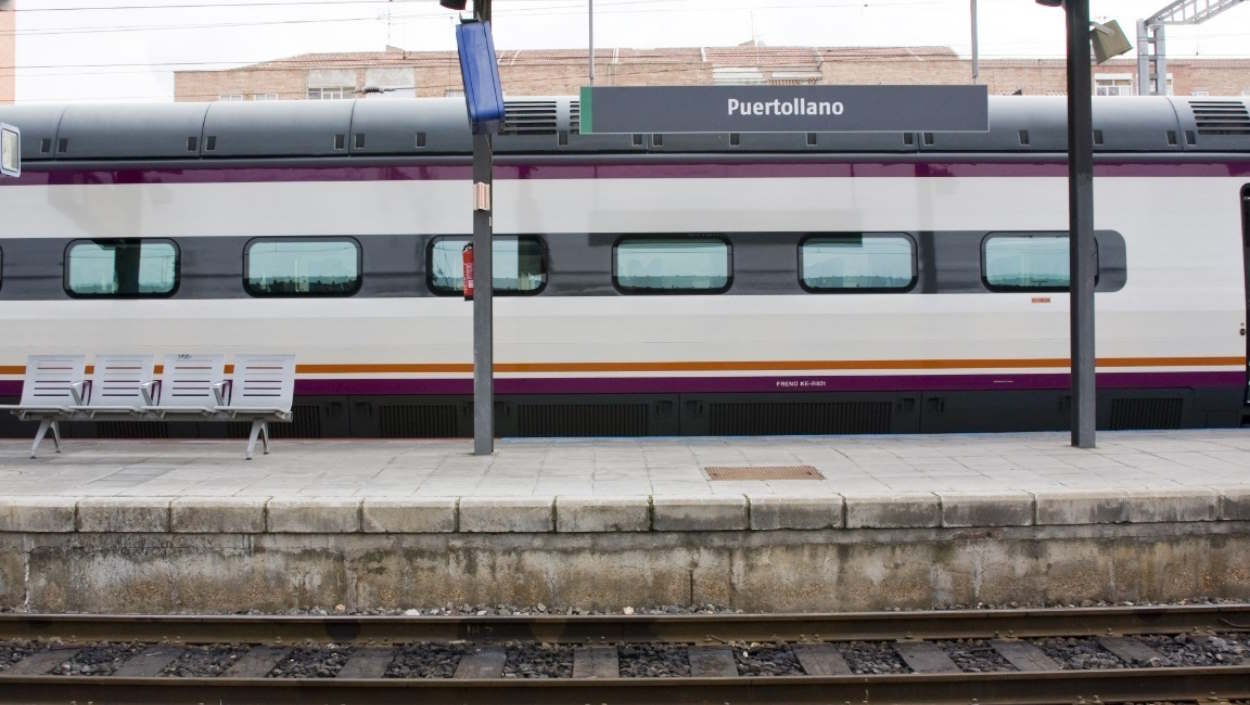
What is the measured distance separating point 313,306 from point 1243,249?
933cm

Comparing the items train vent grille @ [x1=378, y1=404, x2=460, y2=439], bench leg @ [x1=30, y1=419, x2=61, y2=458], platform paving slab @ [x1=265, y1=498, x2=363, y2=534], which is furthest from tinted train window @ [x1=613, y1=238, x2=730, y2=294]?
bench leg @ [x1=30, y1=419, x2=61, y2=458]

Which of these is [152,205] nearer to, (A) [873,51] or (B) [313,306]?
(B) [313,306]

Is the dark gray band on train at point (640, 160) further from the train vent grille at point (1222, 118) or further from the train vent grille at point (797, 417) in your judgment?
the train vent grille at point (797, 417)

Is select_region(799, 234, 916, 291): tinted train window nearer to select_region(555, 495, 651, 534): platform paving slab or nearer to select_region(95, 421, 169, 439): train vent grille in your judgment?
select_region(555, 495, 651, 534): platform paving slab

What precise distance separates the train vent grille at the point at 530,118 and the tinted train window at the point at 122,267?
356 centimetres

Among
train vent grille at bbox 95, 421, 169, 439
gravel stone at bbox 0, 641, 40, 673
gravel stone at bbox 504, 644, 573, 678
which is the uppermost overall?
train vent grille at bbox 95, 421, 169, 439

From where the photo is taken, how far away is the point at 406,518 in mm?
6074

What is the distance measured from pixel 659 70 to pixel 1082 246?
3158cm

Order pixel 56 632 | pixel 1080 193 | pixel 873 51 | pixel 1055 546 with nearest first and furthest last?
pixel 56 632
pixel 1055 546
pixel 1080 193
pixel 873 51

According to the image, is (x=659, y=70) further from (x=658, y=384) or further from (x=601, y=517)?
(x=601, y=517)

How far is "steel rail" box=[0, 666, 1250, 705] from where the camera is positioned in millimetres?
4848

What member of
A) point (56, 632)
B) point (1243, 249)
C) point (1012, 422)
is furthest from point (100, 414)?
point (1243, 249)

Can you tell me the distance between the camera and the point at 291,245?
9.41 m

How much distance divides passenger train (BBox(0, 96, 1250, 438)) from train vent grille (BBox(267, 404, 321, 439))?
5 centimetres
